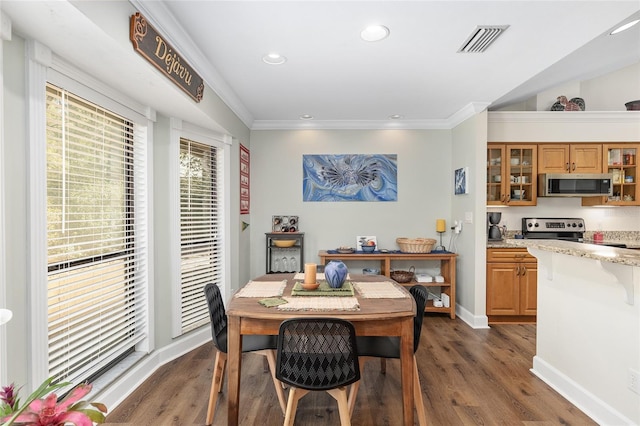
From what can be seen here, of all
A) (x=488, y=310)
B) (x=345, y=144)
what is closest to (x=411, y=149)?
(x=345, y=144)

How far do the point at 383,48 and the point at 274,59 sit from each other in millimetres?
855

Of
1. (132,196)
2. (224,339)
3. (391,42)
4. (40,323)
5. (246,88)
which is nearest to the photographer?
(40,323)

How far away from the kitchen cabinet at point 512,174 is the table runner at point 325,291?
9.26 ft

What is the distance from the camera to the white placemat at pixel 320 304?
1915mm

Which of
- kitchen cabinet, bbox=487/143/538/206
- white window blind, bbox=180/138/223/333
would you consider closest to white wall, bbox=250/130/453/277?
kitchen cabinet, bbox=487/143/538/206

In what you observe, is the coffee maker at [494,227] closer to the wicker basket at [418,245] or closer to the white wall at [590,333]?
the wicker basket at [418,245]

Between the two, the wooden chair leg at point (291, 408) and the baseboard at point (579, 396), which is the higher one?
the wooden chair leg at point (291, 408)

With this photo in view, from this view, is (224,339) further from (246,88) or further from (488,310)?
(488,310)

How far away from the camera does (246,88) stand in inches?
134

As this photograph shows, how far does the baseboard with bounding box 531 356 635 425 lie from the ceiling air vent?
2481 mm

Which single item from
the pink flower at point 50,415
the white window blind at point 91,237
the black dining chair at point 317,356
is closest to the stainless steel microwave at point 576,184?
the black dining chair at point 317,356

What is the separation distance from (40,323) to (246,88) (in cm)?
255

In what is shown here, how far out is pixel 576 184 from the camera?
4.12 m

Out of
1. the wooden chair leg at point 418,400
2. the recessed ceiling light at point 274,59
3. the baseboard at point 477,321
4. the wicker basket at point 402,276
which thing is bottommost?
the baseboard at point 477,321
